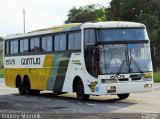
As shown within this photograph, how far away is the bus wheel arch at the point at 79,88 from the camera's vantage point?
21953 mm

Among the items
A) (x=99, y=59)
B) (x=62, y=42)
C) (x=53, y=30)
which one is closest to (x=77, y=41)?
(x=62, y=42)

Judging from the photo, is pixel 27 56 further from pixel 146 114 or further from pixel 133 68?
pixel 146 114

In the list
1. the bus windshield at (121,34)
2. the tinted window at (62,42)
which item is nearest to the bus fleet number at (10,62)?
the tinted window at (62,42)

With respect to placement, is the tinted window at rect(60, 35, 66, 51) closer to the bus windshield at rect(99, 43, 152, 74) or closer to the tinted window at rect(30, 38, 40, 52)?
the tinted window at rect(30, 38, 40, 52)

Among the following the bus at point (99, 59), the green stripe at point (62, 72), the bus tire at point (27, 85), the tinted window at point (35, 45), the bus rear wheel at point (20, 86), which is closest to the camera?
the bus at point (99, 59)

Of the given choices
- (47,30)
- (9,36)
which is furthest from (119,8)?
(47,30)

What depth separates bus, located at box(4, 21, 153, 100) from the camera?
20.5 m

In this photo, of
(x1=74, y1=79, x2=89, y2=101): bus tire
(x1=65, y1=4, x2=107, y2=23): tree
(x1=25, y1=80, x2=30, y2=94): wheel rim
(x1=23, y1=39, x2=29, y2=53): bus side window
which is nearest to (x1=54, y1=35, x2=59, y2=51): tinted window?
(x1=74, y1=79, x2=89, y2=101): bus tire

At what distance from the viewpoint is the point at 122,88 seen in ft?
66.8

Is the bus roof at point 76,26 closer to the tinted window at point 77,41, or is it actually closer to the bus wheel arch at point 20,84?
the tinted window at point 77,41

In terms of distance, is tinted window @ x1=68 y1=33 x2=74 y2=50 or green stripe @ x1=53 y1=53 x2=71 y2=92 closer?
tinted window @ x1=68 y1=33 x2=74 y2=50

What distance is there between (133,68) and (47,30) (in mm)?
6198

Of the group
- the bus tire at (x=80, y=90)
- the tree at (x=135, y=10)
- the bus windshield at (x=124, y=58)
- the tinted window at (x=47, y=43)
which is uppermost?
the tree at (x=135, y=10)

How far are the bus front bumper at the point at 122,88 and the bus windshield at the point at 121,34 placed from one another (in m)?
1.77
